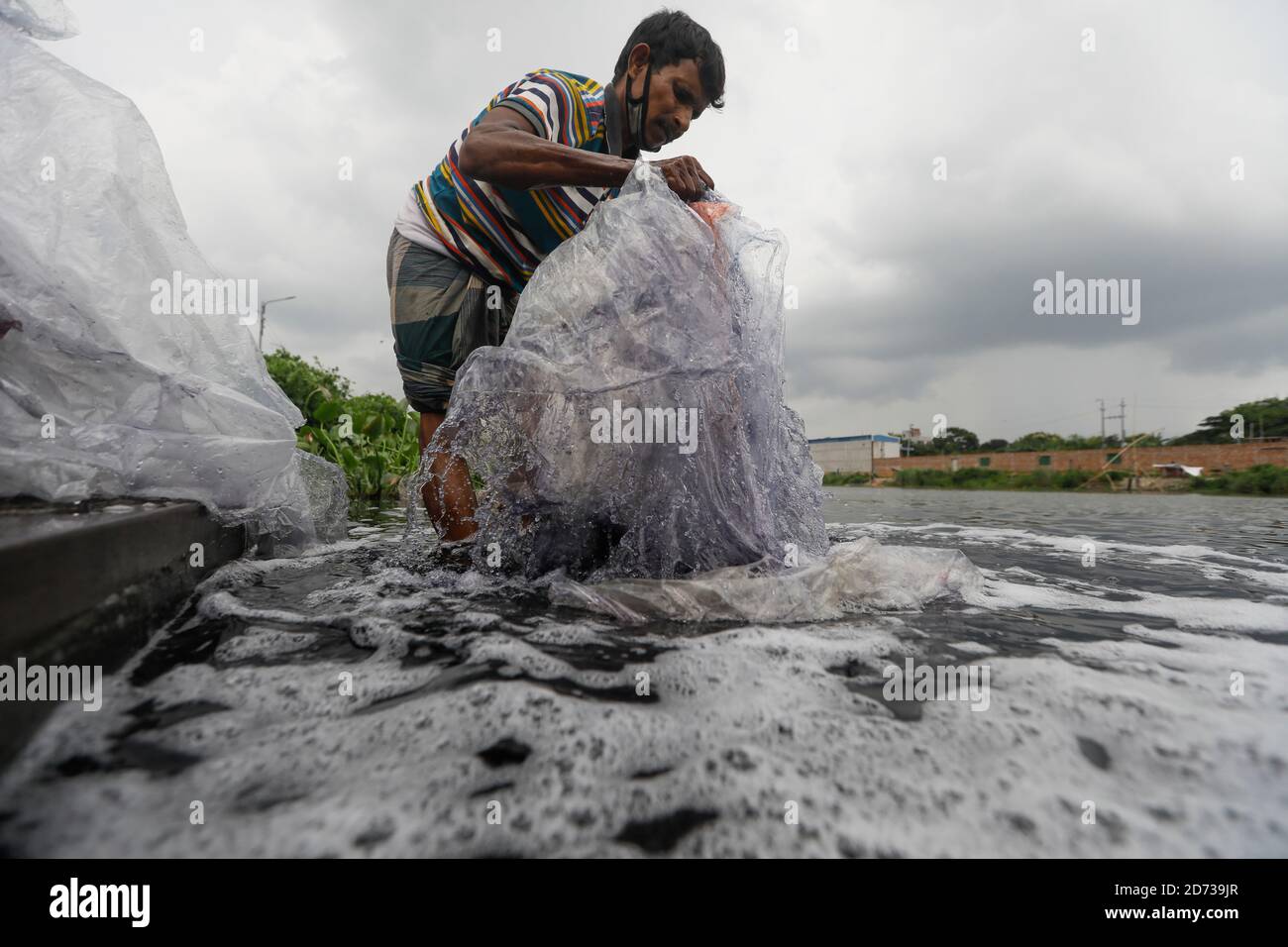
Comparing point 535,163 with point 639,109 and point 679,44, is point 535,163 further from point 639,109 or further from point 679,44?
point 679,44

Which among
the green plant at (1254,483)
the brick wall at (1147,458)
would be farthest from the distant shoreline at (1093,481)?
the brick wall at (1147,458)

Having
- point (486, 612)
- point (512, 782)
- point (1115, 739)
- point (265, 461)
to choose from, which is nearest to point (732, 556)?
point (486, 612)

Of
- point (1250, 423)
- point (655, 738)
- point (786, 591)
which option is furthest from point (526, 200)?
point (1250, 423)

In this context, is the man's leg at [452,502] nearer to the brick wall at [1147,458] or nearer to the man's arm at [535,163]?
the man's arm at [535,163]

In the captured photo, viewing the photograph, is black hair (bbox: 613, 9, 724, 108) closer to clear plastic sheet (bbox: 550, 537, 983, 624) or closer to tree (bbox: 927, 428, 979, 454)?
clear plastic sheet (bbox: 550, 537, 983, 624)

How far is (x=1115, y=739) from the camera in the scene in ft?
3.10

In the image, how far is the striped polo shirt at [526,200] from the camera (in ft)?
7.44

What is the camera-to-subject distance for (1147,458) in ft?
92.7

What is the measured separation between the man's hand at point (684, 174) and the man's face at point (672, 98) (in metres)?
0.42

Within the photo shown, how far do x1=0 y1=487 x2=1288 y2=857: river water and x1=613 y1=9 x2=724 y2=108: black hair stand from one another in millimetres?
1900

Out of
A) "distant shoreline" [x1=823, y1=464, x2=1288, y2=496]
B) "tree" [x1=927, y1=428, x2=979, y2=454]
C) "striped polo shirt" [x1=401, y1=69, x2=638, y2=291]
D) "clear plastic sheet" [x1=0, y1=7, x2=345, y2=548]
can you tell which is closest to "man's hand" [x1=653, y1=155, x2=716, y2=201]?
"striped polo shirt" [x1=401, y1=69, x2=638, y2=291]

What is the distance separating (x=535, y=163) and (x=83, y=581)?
64.3 inches

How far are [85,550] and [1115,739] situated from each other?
1669mm

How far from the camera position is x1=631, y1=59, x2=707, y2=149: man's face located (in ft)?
7.45
